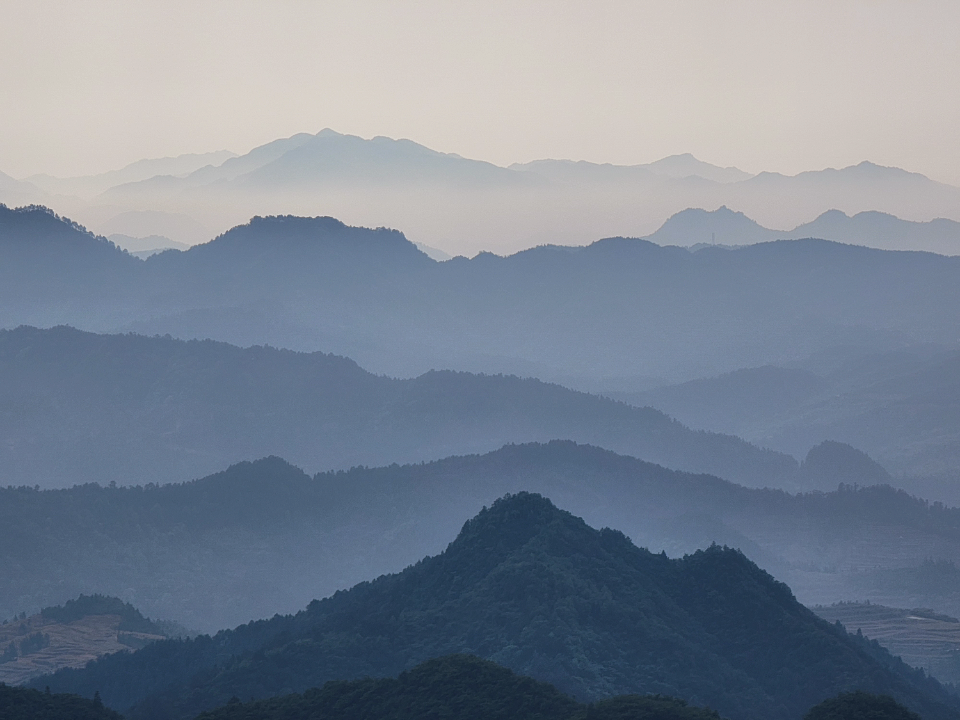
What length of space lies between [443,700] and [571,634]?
65.6 feet

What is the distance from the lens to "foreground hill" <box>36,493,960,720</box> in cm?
11100

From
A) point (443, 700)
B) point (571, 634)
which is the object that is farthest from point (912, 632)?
point (443, 700)

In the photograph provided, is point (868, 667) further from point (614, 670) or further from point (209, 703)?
point (209, 703)

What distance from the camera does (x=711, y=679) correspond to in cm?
11169

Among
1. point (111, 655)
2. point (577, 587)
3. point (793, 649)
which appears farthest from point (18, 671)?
point (793, 649)

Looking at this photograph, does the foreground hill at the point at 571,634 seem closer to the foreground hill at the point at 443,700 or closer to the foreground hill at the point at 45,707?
the foreground hill at the point at 45,707

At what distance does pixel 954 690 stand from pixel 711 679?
128 feet

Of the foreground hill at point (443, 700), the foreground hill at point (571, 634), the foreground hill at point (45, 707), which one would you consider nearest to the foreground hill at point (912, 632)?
the foreground hill at point (571, 634)

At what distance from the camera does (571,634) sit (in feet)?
367

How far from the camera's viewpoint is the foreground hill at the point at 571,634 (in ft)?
364

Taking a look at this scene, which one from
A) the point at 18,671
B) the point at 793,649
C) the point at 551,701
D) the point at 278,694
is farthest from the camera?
the point at 18,671

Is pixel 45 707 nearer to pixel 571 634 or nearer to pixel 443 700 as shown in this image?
pixel 443 700

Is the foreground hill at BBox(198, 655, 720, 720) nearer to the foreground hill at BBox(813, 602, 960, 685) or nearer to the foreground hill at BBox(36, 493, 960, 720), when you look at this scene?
the foreground hill at BBox(36, 493, 960, 720)

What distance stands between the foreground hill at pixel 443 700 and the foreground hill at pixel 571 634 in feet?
38.2
